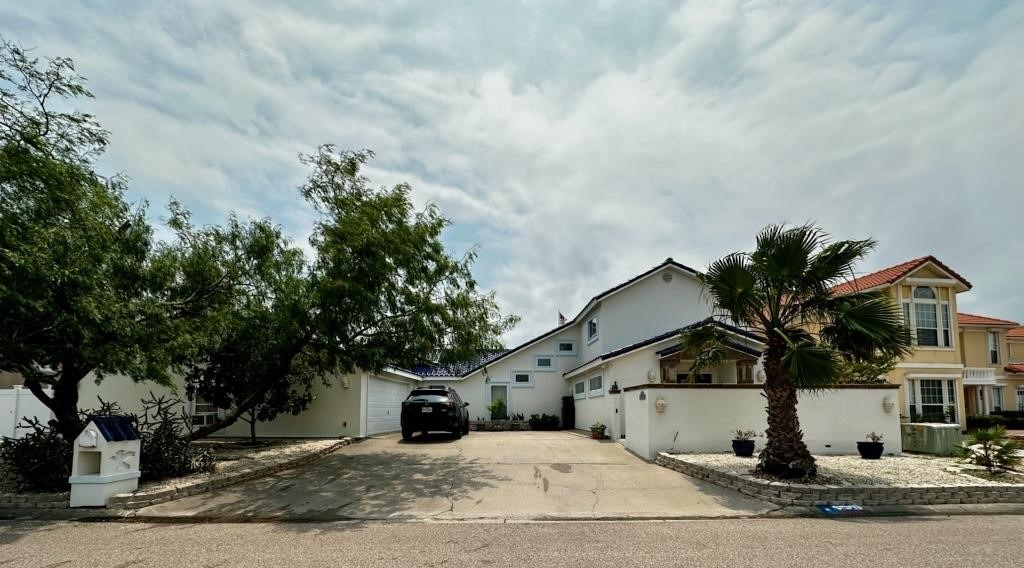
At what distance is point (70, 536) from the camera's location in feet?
25.0

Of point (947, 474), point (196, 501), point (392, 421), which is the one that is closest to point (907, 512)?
point (947, 474)

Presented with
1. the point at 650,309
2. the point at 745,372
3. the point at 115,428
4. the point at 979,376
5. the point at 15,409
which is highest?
the point at 650,309

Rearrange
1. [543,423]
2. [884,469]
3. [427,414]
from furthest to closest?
[543,423], [427,414], [884,469]

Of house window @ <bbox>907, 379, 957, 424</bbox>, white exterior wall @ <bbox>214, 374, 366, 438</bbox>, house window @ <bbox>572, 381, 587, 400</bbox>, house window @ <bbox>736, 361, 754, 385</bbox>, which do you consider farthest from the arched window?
white exterior wall @ <bbox>214, 374, 366, 438</bbox>

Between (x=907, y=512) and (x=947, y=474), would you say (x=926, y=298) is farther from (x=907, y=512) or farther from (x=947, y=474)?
(x=907, y=512)

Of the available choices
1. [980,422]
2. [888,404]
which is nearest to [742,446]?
[888,404]

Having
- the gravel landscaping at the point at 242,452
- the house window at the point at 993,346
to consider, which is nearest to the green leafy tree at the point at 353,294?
the gravel landscaping at the point at 242,452

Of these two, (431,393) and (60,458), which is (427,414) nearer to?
(431,393)

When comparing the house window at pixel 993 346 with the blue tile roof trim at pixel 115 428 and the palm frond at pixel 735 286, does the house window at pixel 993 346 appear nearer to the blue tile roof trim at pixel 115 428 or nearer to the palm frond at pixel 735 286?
the palm frond at pixel 735 286

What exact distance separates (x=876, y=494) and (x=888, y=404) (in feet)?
20.5

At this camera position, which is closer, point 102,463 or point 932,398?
point 102,463

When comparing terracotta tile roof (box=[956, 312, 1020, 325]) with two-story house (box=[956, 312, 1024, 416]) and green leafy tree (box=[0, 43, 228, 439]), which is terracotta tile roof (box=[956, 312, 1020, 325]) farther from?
Answer: green leafy tree (box=[0, 43, 228, 439])

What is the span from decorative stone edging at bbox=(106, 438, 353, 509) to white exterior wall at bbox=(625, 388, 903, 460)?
26.5 ft

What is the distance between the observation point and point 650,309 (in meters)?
24.8
